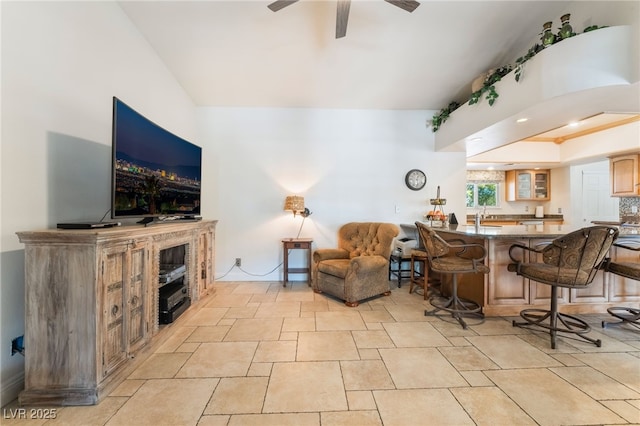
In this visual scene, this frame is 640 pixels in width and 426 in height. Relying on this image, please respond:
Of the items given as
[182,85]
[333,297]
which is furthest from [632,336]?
[182,85]

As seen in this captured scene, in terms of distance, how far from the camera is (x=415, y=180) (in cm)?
394

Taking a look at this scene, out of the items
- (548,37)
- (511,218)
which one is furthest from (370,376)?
(511,218)

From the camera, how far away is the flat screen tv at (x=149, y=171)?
172 cm

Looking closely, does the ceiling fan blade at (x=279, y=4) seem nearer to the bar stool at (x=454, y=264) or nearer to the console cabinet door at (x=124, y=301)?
the console cabinet door at (x=124, y=301)

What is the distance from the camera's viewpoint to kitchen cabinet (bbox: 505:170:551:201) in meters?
5.50

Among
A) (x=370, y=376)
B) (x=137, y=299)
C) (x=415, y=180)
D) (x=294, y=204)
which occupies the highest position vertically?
(x=415, y=180)

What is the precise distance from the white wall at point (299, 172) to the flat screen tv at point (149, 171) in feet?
3.12

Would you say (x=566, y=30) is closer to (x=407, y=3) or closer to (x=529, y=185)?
(x=407, y=3)

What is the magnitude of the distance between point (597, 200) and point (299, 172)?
620cm

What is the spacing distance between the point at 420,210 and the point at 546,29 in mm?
2458

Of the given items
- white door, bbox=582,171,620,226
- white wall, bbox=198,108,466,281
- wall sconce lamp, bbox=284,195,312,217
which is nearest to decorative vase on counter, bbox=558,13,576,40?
white wall, bbox=198,108,466,281

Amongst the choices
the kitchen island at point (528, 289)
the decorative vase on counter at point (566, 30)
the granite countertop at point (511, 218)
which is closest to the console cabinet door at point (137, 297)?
the kitchen island at point (528, 289)

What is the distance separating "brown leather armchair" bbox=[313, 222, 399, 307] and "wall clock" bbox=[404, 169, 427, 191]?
1.11 m

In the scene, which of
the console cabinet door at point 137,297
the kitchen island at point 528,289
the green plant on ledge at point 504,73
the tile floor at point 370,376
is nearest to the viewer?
the tile floor at point 370,376
